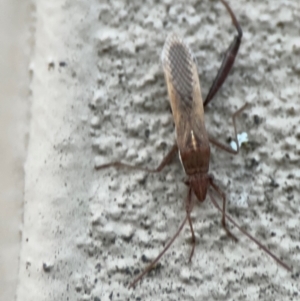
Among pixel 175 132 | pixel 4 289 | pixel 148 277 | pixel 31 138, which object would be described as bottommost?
pixel 148 277

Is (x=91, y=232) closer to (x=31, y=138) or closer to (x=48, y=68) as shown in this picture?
(x=31, y=138)

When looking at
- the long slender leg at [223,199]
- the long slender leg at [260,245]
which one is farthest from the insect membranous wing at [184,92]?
the long slender leg at [260,245]

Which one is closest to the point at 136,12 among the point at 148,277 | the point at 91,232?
the point at 91,232

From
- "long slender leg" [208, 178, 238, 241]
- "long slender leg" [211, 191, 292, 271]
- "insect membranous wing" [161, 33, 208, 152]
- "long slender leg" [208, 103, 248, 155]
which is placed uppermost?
"insect membranous wing" [161, 33, 208, 152]

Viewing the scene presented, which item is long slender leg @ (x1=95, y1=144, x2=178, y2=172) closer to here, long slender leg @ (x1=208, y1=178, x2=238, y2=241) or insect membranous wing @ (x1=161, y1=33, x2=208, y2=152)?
insect membranous wing @ (x1=161, y1=33, x2=208, y2=152)

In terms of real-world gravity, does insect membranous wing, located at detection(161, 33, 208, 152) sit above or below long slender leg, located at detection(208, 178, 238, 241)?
above

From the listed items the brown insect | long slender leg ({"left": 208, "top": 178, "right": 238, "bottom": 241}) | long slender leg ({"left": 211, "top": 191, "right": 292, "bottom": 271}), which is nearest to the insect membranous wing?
the brown insect

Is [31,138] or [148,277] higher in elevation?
[31,138]
